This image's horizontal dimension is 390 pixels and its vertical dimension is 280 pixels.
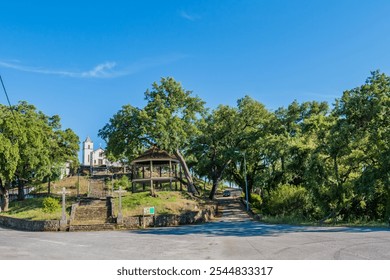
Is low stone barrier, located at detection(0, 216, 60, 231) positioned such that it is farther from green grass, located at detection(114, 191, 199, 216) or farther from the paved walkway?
the paved walkway

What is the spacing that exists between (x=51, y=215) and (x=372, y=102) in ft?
89.3

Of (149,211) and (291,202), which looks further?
(291,202)

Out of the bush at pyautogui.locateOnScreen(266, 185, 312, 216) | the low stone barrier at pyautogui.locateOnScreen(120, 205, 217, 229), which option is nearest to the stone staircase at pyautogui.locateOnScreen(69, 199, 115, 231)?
the low stone barrier at pyautogui.locateOnScreen(120, 205, 217, 229)

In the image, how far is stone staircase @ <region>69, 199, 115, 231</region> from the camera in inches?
982

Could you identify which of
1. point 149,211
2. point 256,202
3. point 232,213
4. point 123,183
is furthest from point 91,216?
point 256,202

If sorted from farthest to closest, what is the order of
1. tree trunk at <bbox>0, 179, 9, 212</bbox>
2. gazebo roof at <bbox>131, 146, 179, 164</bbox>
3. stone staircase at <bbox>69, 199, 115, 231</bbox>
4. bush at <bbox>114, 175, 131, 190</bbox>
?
bush at <bbox>114, 175, 131, 190</bbox> < tree trunk at <bbox>0, 179, 9, 212</bbox> < gazebo roof at <bbox>131, 146, 179, 164</bbox> < stone staircase at <bbox>69, 199, 115, 231</bbox>

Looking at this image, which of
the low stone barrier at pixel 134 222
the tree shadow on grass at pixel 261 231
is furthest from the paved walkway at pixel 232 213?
the tree shadow on grass at pixel 261 231

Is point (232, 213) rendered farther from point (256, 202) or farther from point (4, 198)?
point (4, 198)

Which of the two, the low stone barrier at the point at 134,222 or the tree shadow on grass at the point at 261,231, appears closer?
the tree shadow on grass at the point at 261,231

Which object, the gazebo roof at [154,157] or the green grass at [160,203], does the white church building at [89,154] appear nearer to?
the gazebo roof at [154,157]

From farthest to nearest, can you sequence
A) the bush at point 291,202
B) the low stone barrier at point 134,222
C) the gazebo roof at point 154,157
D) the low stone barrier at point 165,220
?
the gazebo roof at point 154,157
the bush at point 291,202
the low stone barrier at point 165,220
the low stone barrier at point 134,222

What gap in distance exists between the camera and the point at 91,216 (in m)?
28.9

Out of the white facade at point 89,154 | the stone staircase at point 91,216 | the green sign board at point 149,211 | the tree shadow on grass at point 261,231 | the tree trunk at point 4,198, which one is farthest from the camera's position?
the white facade at point 89,154

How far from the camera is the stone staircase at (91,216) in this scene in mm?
24953
